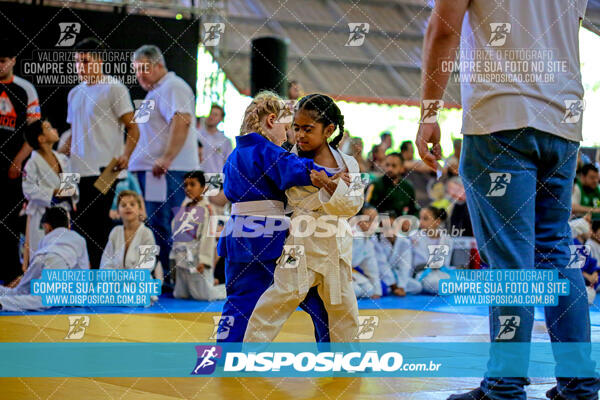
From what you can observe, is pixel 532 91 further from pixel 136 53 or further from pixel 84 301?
pixel 136 53

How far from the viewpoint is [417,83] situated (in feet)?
67.7

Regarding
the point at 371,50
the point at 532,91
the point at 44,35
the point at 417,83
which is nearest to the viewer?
the point at 532,91

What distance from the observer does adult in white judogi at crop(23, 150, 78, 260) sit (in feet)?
20.0

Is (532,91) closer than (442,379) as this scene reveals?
Yes

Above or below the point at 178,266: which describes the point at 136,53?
above

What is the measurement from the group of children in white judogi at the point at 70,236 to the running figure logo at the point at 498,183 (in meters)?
4.03

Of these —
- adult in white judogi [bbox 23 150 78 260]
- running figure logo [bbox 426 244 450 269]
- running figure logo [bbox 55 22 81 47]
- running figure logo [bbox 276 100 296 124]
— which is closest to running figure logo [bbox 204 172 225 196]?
adult in white judogi [bbox 23 150 78 260]

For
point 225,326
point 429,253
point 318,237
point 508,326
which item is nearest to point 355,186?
point 318,237

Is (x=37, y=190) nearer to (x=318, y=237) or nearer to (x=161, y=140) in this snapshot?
(x=161, y=140)

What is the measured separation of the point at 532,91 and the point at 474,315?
11.4 feet

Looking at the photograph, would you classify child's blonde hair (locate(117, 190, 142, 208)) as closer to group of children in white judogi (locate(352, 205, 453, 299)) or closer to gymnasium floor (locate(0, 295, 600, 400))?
gymnasium floor (locate(0, 295, 600, 400))

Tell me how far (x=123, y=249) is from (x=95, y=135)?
94cm

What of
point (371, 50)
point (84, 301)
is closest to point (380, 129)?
point (371, 50)

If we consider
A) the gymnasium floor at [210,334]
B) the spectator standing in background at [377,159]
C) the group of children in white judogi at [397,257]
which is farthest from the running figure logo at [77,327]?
the spectator standing in background at [377,159]
